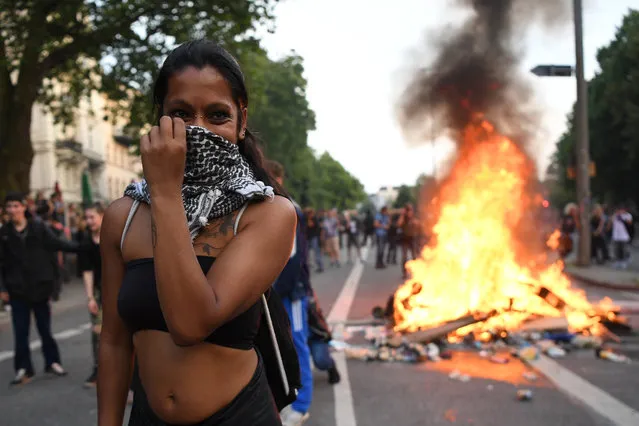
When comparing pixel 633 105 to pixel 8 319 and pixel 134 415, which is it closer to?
pixel 8 319

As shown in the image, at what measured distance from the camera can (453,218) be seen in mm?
10094

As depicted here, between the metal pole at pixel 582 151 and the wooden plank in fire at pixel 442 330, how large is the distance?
34.9 feet

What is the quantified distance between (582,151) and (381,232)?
6301 mm

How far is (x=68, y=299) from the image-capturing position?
14.6 metres

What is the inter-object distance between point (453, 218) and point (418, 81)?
9.34ft

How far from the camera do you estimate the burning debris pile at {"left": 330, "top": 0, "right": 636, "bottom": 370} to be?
7.81m

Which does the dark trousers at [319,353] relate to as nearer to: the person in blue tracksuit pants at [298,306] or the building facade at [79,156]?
the person in blue tracksuit pants at [298,306]

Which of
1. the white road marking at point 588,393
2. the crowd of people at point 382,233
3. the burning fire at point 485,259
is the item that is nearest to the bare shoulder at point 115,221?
the white road marking at point 588,393

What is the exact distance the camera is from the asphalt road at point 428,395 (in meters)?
5.06


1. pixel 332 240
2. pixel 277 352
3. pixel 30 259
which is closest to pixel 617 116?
pixel 332 240

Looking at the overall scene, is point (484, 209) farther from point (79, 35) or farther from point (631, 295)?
point (79, 35)

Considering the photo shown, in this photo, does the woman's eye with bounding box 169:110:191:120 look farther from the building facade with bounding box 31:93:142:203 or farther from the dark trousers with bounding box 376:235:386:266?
the building facade with bounding box 31:93:142:203

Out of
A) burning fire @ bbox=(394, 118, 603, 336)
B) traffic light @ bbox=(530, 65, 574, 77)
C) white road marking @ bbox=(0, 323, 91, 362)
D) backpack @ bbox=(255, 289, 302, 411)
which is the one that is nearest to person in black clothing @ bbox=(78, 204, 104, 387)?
white road marking @ bbox=(0, 323, 91, 362)

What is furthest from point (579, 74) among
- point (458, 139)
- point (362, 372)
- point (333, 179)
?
point (333, 179)
